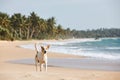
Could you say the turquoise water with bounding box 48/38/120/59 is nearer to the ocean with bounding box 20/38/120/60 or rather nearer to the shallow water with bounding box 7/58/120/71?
the ocean with bounding box 20/38/120/60

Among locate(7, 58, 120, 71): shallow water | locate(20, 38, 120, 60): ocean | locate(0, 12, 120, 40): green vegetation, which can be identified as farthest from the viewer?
locate(0, 12, 120, 40): green vegetation

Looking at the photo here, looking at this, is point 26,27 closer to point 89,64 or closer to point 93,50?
point 93,50

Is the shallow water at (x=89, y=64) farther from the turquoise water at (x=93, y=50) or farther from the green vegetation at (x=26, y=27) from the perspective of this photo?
the green vegetation at (x=26, y=27)

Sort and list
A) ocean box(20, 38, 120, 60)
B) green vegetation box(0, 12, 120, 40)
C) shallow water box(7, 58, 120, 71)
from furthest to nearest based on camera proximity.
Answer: green vegetation box(0, 12, 120, 40) < ocean box(20, 38, 120, 60) < shallow water box(7, 58, 120, 71)

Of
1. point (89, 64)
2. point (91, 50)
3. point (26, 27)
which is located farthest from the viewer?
point (26, 27)

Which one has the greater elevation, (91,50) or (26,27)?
(26,27)

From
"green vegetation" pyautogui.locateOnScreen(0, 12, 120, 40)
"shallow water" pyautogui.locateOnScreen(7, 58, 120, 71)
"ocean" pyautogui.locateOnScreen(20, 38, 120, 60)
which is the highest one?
"green vegetation" pyautogui.locateOnScreen(0, 12, 120, 40)

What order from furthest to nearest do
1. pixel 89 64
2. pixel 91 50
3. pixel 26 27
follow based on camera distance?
pixel 26 27 → pixel 91 50 → pixel 89 64

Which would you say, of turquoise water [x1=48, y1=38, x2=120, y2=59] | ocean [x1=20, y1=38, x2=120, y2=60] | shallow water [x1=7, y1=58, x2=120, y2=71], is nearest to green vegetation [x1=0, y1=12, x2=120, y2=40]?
ocean [x1=20, y1=38, x2=120, y2=60]

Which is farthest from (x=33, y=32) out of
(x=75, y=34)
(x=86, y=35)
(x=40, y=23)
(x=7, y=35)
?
(x=86, y=35)

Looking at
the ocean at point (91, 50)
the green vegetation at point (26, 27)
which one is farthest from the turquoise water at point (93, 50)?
the green vegetation at point (26, 27)

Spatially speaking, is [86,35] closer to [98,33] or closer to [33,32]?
[98,33]

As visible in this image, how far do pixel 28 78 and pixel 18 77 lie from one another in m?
0.26

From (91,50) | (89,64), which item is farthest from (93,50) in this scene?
(89,64)
